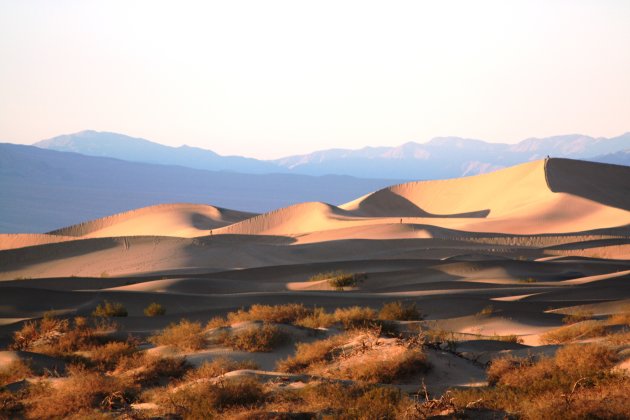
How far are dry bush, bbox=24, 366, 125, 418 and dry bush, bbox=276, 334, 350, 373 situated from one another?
2.73 meters

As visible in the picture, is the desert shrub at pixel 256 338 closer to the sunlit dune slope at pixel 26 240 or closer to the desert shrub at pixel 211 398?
the desert shrub at pixel 211 398

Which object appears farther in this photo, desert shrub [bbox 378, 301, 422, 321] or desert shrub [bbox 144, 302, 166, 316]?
desert shrub [bbox 144, 302, 166, 316]

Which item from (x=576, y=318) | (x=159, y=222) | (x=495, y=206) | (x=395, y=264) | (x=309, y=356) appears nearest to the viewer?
(x=309, y=356)

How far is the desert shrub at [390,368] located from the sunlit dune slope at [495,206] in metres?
43.4

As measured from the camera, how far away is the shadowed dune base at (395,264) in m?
21.8

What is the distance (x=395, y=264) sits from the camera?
39406 mm

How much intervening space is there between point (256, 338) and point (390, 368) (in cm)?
355

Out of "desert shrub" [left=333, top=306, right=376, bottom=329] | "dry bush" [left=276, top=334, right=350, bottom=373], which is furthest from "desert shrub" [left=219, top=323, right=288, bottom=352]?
"desert shrub" [left=333, top=306, right=376, bottom=329]

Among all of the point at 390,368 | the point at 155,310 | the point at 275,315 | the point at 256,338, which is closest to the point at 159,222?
the point at 155,310

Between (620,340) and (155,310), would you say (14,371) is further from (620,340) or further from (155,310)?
(155,310)

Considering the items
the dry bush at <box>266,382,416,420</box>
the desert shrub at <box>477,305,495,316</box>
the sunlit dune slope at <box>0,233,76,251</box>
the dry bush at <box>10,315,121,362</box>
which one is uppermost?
the dry bush at <box>266,382,416,420</box>

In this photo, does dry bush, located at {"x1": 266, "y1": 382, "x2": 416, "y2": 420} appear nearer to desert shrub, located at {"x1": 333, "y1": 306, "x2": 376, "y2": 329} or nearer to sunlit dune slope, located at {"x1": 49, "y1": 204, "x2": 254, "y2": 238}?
desert shrub, located at {"x1": 333, "y1": 306, "x2": 376, "y2": 329}

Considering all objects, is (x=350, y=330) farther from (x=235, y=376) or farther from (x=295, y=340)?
(x=235, y=376)

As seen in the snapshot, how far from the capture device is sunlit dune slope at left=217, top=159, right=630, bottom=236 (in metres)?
66.2
